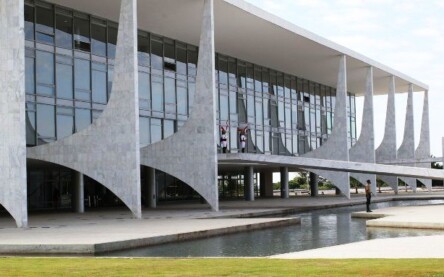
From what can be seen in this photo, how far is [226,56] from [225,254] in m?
27.8

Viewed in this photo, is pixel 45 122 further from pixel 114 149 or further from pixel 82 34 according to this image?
pixel 114 149

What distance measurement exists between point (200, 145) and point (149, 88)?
5.79m

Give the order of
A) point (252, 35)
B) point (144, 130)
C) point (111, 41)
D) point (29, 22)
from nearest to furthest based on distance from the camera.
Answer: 1. point (29, 22)
2. point (111, 41)
3. point (144, 130)
4. point (252, 35)

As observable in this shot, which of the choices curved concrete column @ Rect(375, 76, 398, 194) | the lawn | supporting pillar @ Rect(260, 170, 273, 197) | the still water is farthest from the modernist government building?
the lawn

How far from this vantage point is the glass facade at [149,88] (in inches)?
1091

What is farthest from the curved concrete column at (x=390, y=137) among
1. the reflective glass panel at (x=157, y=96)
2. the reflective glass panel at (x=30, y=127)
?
the reflective glass panel at (x=30, y=127)

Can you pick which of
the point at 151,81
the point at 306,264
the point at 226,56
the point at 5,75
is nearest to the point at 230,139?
the point at 226,56

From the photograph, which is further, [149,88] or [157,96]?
[157,96]

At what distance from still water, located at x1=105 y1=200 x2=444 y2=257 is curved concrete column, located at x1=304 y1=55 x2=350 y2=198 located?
68.8 feet

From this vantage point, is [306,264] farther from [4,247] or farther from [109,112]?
[109,112]

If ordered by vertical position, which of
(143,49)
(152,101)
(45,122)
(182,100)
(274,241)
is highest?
(143,49)

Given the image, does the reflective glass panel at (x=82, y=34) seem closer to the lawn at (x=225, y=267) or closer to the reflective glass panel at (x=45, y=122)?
the reflective glass panel at (x=45, y=122)

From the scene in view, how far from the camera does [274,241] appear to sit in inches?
654

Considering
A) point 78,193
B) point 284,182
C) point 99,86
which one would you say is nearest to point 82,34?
point 99,86
